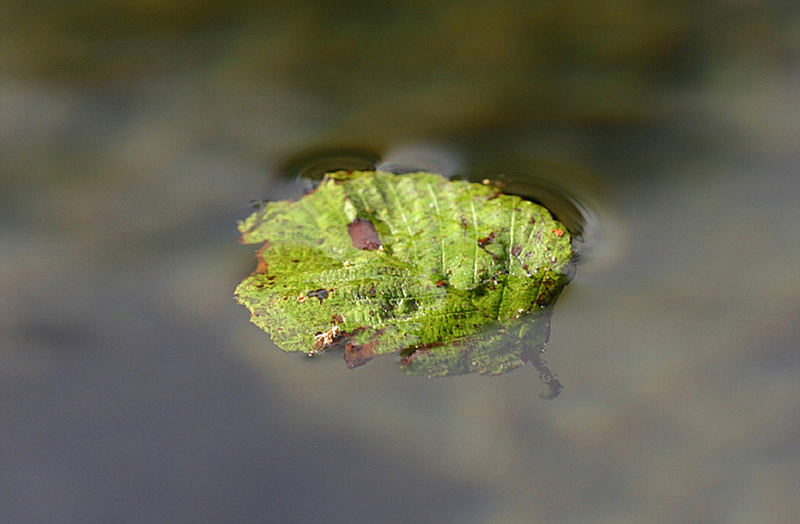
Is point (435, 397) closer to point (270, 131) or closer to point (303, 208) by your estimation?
point (303, 208)

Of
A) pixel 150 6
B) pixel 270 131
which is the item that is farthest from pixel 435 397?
pixel 150 6

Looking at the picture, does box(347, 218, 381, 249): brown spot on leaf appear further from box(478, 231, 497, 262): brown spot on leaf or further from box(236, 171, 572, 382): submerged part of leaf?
box(478, 231, 497, 262): brown spot on leaf

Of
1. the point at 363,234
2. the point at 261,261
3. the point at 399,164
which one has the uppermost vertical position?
the point at 399,164

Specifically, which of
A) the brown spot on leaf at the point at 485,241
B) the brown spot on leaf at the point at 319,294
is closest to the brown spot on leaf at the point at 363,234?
the brown spot on leaf at the point at 319,294

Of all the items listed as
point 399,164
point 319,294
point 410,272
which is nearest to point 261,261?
point 319,294

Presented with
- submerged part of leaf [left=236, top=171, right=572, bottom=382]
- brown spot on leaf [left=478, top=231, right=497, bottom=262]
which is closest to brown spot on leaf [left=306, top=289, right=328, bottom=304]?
submerged part of leaf [left=236, top=171, right=572, bottom=382]

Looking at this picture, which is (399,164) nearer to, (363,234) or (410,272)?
(363,234)
